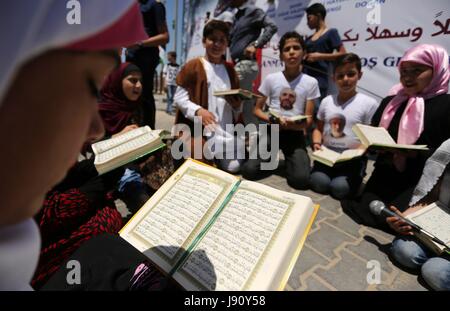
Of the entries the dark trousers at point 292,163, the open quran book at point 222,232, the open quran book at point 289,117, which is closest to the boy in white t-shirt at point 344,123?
the dark trousers at point 292,163

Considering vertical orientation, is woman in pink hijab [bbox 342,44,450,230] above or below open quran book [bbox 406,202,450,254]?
above

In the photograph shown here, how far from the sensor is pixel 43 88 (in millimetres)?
312

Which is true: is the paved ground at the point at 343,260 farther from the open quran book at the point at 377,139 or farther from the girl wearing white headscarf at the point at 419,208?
the open quran book at the point at 377,139

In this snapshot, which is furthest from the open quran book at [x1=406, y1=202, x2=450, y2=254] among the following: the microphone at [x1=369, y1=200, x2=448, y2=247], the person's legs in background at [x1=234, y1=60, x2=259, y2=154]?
the person's legs in background at [x1=234, y1=60, x2=259, y2=154]

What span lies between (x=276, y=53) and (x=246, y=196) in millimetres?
4437

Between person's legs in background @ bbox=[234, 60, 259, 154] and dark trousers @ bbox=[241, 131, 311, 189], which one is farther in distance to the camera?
person's legs in background @ bbox=[234, 60, 259, 154]

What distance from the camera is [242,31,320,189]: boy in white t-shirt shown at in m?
2.96

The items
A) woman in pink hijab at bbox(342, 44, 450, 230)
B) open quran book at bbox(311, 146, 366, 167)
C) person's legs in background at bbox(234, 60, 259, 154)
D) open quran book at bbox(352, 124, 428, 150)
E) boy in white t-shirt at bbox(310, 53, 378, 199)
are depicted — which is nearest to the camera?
open quran book at bbox(352, 124, 428, 150)

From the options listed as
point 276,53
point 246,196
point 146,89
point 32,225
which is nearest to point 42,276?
point 32,225

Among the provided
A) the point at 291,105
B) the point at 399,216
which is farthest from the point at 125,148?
the point at 291,105

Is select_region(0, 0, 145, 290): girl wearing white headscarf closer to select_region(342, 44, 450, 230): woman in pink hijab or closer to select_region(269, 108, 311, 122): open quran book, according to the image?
select_region(342, 44, 450, 230): woman in pink hijab

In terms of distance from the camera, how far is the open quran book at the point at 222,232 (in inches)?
28.3

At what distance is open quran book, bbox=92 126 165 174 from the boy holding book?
0.96 m

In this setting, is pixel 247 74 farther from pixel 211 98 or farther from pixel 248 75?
pixel 211 98
